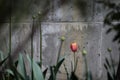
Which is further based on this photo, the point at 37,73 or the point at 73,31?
the point at 73,31

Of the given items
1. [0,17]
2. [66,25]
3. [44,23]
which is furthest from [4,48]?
[66,25]

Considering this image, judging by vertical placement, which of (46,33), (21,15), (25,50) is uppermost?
(21,15)

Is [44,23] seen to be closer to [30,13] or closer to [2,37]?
[30,13]

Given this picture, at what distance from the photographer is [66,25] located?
325 cm

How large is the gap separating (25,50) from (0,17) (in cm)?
53

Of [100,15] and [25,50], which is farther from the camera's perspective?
[25,50]

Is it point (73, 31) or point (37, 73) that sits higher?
point (73, 31)

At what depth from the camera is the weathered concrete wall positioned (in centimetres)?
316

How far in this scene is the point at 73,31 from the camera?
3.24m

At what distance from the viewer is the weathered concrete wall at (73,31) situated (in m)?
3.16

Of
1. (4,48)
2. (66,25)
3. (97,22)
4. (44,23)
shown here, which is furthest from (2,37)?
(97,22)

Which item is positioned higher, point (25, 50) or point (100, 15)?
point (100, 15)

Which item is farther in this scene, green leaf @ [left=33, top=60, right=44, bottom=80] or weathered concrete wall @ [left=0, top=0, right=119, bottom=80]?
weathered concrete wall @ [left=0, top=0, right=119, bottom=80]

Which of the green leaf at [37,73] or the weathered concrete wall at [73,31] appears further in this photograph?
the weathered concrete wall at [73,31]
